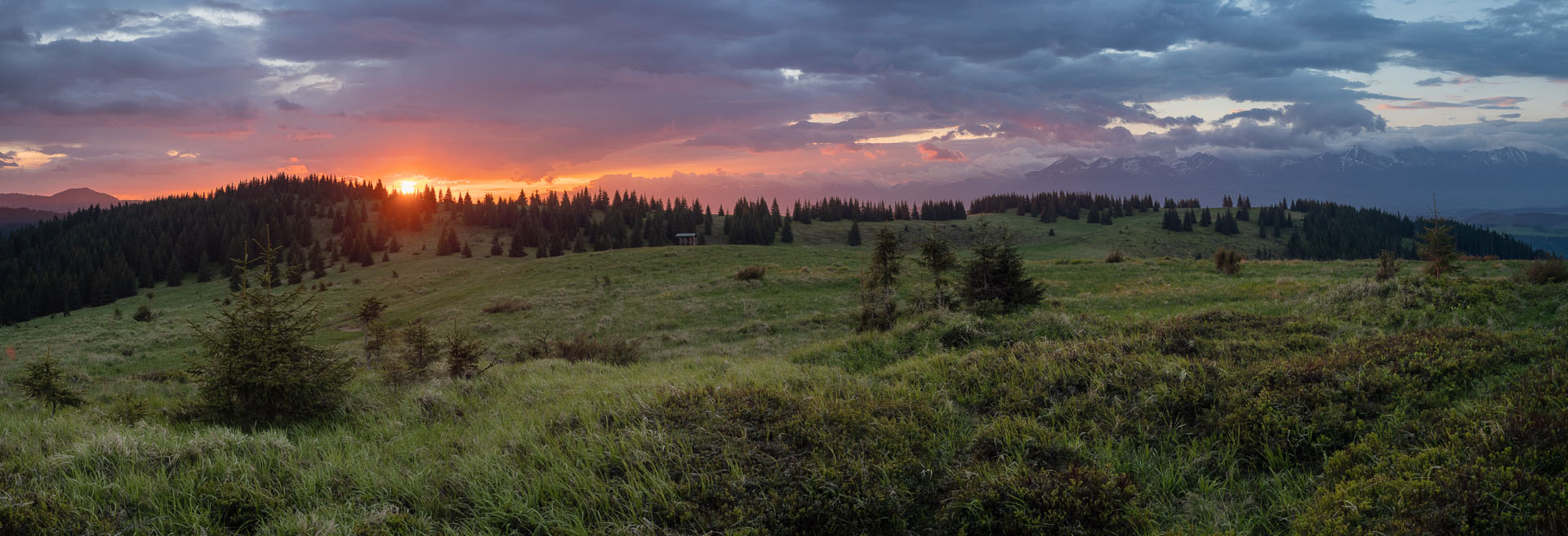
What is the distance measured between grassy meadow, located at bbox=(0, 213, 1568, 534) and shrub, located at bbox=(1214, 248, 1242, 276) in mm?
26434

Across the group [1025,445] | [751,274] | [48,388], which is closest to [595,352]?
[48,388]

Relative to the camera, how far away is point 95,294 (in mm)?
94438

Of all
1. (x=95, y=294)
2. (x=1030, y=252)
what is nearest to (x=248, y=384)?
(x=1030, y=252)

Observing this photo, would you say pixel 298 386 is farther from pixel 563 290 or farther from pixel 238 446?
pixel 563 290

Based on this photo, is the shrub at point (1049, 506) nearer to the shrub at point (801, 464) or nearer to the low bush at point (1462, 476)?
the shrub at point (801, 464)

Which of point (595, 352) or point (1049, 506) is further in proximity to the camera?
point (595, 352)

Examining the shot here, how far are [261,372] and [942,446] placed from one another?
31.8 ft

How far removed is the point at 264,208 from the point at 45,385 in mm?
175937

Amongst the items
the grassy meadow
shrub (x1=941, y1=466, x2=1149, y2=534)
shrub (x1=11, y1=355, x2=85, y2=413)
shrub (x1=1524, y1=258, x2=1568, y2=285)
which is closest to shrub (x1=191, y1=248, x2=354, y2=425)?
the grassy meadow

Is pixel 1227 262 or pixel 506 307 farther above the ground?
pixel 1227 262

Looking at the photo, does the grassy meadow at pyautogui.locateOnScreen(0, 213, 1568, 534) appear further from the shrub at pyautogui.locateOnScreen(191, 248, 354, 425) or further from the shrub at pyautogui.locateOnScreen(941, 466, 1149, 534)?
the shrub at pyautogui.locateOnScreen(191, 248, 354, 425)

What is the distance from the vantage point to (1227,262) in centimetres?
3644

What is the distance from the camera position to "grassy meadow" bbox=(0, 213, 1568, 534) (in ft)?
15.1

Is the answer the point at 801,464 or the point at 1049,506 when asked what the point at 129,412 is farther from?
the point at 1049,506
